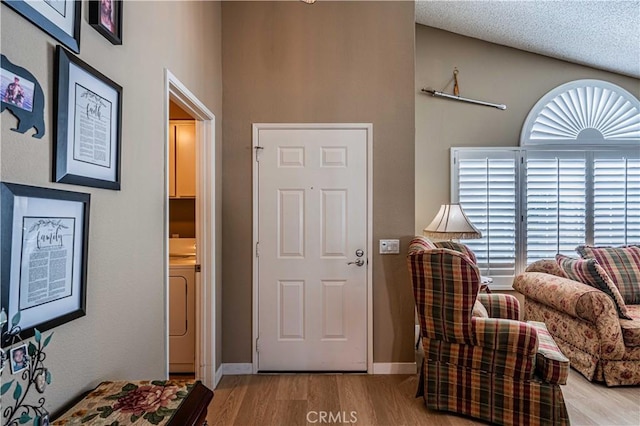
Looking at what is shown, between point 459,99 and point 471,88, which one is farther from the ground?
point 471,88

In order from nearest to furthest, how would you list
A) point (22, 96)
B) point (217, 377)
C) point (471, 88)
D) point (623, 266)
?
point (22, 96), point (217, 377), point (623, 266), point (471, 88)

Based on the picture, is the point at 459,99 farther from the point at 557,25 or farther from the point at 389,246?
the point at 389,246

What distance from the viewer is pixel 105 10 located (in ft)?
4.50

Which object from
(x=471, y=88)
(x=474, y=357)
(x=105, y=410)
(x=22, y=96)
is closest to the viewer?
(x=22, y=96)

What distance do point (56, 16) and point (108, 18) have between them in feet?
0.98

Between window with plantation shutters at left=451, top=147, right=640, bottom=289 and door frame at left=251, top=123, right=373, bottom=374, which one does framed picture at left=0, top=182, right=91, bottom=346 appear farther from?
window with plantation shutters at left=451, top=147, right=640, bottom=289

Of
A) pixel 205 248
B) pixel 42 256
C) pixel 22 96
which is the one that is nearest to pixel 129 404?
pixel 42 256

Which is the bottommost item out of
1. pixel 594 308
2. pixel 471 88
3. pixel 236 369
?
pixel 236 369

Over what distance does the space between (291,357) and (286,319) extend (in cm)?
32

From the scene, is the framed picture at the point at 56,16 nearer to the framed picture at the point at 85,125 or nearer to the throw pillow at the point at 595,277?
the framed picture at the point at 85,125

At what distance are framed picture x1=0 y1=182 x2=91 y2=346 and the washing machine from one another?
1816 mm

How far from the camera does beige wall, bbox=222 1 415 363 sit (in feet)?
10.4

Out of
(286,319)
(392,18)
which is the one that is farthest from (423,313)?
(392,18)

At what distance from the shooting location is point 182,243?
373cm
